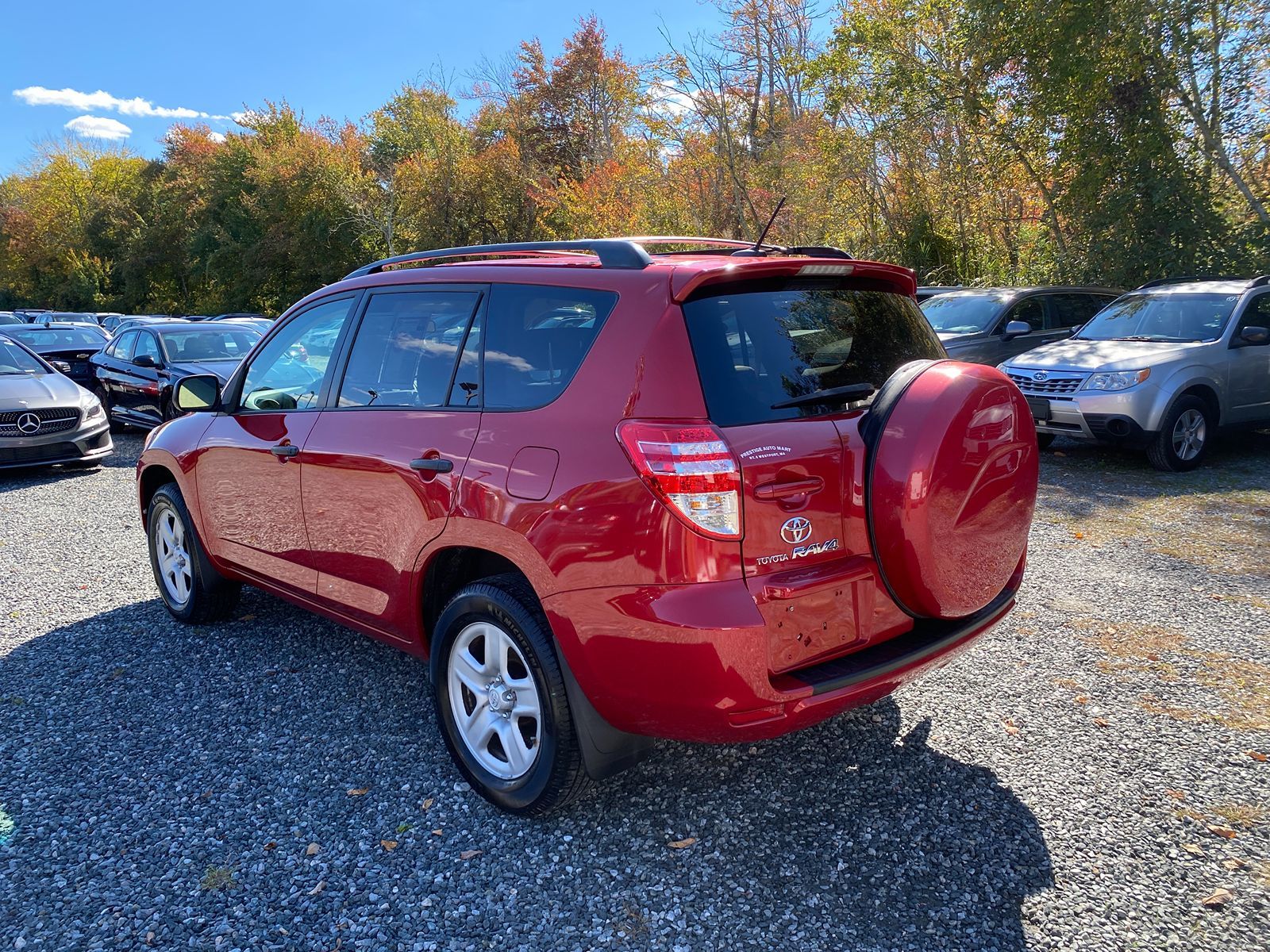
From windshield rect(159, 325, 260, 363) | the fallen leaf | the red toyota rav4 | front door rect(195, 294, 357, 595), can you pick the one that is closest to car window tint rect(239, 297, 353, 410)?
front door rect(195, 294, 357, 595)

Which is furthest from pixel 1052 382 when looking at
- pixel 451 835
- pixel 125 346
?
pixel 125 346

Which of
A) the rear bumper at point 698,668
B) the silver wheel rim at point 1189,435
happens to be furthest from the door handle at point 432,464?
the silver wheel rim at point 1189,435

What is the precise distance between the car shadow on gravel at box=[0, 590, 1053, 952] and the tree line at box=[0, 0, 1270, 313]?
42.7 ft

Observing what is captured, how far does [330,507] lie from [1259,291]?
9528 millimetres

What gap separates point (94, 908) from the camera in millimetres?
2688

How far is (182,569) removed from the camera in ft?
16.5

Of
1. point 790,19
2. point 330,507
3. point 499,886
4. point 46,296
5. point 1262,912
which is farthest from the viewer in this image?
point 46,296

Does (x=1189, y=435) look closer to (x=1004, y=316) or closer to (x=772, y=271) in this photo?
(x=1004, y=316)

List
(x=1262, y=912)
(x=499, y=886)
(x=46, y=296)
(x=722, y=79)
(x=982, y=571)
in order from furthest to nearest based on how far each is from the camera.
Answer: (x=46, y=296) → (x=722, y=79) → (x=982, y=571) → (x=499, y=886) → (x=1262, y=912)

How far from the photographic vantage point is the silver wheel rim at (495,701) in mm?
2998

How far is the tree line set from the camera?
42.7ft

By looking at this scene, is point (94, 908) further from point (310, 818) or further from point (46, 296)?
point (46, 296)

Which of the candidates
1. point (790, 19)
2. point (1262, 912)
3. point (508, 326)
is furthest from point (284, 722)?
point (790, 19)

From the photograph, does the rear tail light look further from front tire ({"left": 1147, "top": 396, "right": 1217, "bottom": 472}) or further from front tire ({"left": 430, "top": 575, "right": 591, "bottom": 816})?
front tire ({"left": 1147, "top": 396, "right": 1217, "bottom": 472})
